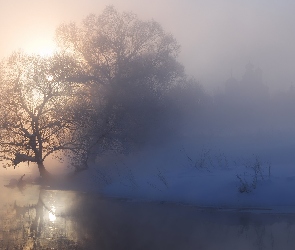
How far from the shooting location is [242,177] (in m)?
24.2

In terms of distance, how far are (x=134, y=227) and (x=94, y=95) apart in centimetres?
2363

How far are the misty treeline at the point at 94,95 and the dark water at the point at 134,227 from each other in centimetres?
1229

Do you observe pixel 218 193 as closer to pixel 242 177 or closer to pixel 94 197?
pixel 242 177

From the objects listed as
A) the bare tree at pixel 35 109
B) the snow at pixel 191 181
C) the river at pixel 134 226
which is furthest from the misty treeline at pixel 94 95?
the river at pixel 134 226

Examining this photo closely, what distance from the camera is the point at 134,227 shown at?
16.6 m

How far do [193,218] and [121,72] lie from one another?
22427 mm

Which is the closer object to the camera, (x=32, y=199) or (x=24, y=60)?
(x=32, y=199)

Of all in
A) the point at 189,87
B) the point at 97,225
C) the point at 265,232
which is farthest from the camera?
the point at 189,87

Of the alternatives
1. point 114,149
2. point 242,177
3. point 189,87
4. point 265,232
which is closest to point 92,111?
point 114,149

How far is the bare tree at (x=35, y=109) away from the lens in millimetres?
34969

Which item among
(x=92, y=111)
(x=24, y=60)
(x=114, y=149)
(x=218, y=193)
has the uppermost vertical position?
(x=24, y=60)

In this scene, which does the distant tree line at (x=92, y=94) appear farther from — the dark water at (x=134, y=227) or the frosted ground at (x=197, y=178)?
the dark water at (x=134, y=227)

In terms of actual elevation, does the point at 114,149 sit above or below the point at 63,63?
below

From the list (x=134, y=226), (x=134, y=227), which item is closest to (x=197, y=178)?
(x=134, y=226)
